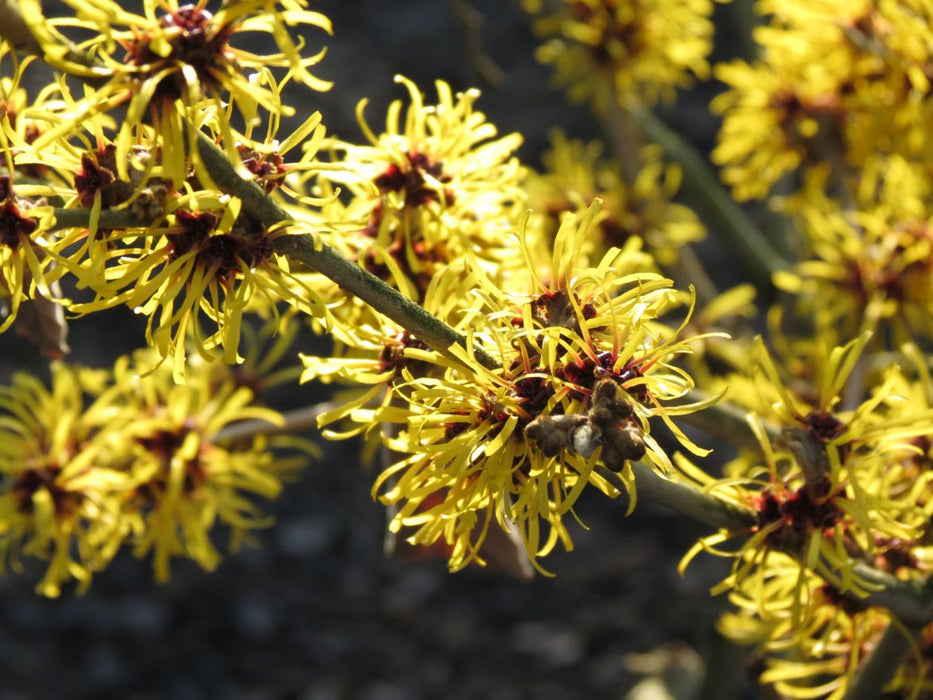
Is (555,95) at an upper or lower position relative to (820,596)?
lower

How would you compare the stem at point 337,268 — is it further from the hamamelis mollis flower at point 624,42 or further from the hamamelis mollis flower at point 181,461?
the hamamelis mollis flower at point 624,42

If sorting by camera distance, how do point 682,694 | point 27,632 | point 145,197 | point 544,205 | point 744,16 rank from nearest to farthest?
point 145,197 < point 544,205 < point 682,694 < point 744,16 < point 27,632

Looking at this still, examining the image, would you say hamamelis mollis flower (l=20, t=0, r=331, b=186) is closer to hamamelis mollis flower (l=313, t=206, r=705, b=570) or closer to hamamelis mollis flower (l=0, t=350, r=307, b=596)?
hamamelis mollis flower (l=313, t=206, r=705, b=570)

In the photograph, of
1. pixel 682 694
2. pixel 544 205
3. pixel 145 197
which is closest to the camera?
pixel 145 197

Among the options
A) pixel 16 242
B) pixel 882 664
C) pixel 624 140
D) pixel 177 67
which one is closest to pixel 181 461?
pixel 16 242

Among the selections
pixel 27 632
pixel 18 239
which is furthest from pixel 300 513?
pixel 18 239

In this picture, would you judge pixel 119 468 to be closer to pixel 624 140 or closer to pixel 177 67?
pixel 177 67

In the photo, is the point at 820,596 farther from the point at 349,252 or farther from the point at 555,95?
the point at 555,95
